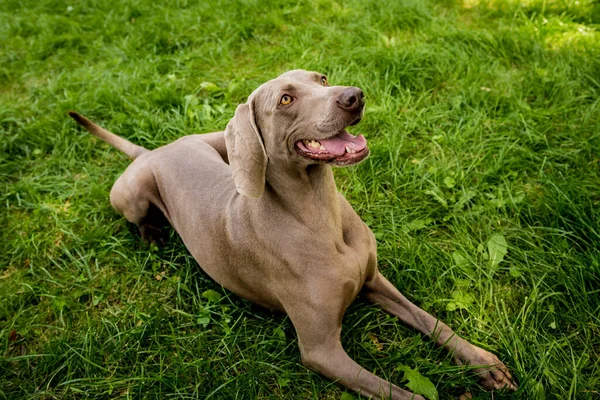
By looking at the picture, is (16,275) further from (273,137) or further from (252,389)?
(273,137)

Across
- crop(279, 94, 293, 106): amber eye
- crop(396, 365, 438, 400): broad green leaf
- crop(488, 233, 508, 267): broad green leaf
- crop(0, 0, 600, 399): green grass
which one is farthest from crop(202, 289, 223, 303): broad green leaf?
crop(488, 233, 508, 267): broad green leaf

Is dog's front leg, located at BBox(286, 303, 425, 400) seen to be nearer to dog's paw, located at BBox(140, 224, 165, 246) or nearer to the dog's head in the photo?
the dog's head

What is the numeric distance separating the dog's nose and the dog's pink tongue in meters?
0.17

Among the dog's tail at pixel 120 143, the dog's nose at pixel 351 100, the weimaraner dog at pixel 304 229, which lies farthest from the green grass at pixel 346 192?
the dog's nose at pixel 351 100

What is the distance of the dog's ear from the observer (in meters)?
2.25

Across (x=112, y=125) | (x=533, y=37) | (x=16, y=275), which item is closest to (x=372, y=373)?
(x=16, y=275)

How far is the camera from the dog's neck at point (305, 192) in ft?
7.68

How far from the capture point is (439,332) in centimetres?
255

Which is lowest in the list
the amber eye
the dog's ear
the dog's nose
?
the dog's ear

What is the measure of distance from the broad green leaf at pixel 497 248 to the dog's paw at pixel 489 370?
0.65m

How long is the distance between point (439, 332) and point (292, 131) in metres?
1.32

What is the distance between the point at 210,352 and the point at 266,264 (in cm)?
70

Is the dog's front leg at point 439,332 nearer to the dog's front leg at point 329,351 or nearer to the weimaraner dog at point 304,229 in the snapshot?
the weimaraner dog at point 304,229

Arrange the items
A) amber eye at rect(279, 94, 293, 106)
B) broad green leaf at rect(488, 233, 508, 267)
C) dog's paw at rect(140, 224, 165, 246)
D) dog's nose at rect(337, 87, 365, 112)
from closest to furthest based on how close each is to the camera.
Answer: dog's nose at rect(337, 87, 365, 112)
amber eye at rect(279, 94, 293, 106)
broad green leaf at rect(488, 233, 508, 267)
dog's paw at rect(140, 224, 165, 246)
